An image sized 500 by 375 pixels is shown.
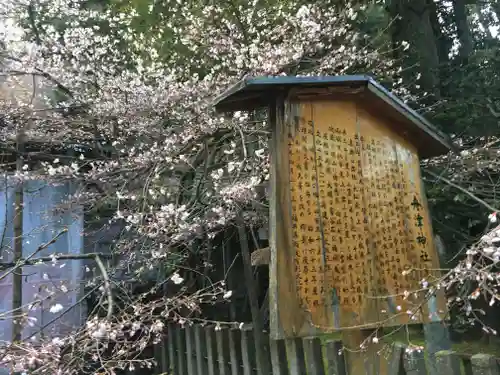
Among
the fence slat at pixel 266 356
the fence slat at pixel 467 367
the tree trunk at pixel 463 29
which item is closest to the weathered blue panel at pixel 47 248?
the fence slat at pixel 266 356

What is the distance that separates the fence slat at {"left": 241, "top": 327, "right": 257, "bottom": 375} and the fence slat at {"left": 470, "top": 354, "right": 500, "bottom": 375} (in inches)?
94.0

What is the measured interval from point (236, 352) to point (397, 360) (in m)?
2.10

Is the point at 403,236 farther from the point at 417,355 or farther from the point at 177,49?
the point at 177,49

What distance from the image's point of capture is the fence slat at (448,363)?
3.02 metres

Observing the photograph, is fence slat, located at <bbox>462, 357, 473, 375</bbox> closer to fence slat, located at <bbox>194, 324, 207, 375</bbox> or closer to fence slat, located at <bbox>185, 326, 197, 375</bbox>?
fence slat, located at <bbox>194, 324, 207, 375</bbox>

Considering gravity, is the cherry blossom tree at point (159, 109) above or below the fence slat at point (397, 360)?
above

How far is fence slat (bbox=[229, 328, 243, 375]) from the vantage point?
16.2 ft

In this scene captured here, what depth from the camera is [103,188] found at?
737cm

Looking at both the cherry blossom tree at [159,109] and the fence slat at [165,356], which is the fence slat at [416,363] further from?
the fence slat at [165,356]

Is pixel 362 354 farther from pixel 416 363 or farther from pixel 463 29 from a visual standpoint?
pixel 463 29

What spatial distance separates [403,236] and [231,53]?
581cm

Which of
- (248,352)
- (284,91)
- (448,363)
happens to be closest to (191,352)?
(248,352)

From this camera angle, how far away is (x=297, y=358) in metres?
4.11

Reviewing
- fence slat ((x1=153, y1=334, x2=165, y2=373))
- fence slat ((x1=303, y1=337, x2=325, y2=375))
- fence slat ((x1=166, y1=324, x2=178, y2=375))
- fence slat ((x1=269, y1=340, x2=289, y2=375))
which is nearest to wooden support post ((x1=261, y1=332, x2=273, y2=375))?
fence slat ((x1=269, y1=340, x2=289, y2=375))
